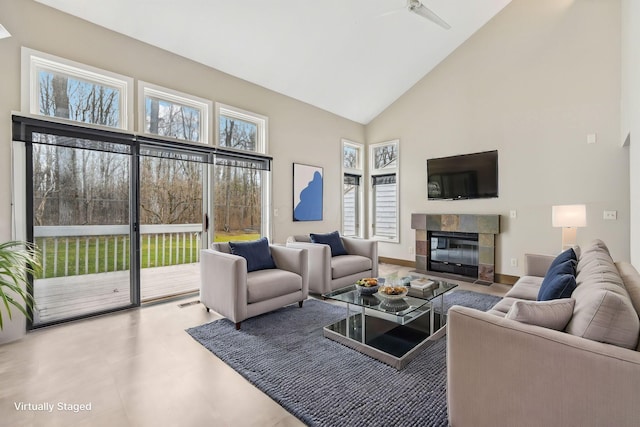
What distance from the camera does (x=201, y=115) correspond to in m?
4.12

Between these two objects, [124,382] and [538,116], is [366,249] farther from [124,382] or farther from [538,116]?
[124,382]

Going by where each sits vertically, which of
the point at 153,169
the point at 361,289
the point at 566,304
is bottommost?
the point at 361,289

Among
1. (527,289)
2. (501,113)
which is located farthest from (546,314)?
(501,113)

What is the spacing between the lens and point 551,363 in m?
1.22

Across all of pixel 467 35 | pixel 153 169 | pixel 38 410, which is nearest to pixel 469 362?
pixel 38 410

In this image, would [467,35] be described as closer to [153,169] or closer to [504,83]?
[504,83]

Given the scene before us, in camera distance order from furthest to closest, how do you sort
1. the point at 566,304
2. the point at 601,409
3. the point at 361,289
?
the point at 361,289
the point at 566,304
the point at 601,409

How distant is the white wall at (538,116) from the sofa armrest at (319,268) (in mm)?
A: 2576

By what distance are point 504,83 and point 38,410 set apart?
6.18 m

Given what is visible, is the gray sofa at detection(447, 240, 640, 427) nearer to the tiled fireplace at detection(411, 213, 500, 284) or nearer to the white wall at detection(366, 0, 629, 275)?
the white wall at detection(366, 0, 629, 275)

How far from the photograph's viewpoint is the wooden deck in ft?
10.00

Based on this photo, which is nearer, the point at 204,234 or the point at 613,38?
the point at 613,38

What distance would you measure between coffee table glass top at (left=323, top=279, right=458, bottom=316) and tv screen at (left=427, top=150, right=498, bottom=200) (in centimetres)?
239

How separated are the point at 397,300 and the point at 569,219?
255 centimetres
